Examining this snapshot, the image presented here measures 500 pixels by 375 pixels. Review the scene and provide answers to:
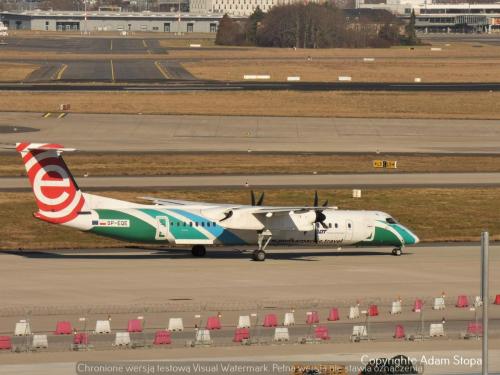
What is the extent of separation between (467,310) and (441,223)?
25616 mm

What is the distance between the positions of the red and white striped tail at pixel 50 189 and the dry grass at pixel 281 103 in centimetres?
7079

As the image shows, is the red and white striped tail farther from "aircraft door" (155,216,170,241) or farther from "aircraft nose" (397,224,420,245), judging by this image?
"aircraft nose" (397,224,420,245)

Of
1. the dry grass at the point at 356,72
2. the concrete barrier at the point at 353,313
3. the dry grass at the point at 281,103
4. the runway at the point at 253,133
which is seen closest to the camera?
the concrete barrier at the point at 353,313

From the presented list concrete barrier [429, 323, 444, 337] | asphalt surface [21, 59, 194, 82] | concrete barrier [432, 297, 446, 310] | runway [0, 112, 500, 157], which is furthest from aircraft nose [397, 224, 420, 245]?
asphalt surface [21, 59, 194, 82]

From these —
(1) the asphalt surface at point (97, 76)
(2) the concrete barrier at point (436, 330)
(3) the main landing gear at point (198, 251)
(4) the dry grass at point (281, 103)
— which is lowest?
(3) the main landing gear at point (198, 251)

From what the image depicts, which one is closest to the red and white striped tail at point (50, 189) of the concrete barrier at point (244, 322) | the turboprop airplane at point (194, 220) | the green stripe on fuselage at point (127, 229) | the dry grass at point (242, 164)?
the turboprop airplane at point (194, 220)

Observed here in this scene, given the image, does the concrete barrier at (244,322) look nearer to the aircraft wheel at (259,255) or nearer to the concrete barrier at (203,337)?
the concrete barrier at (203,337)

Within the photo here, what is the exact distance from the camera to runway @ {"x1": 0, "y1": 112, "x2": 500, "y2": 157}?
10400 centimetres

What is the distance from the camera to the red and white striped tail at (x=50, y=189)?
57219mm

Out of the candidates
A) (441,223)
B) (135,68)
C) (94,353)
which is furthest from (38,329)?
(135,68)

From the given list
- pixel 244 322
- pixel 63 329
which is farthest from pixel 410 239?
pixel 63 329

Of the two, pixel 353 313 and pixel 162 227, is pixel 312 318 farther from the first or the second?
pixel 162 227

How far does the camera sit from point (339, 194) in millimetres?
78500

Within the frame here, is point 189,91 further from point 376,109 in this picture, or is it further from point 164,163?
point 164,163
